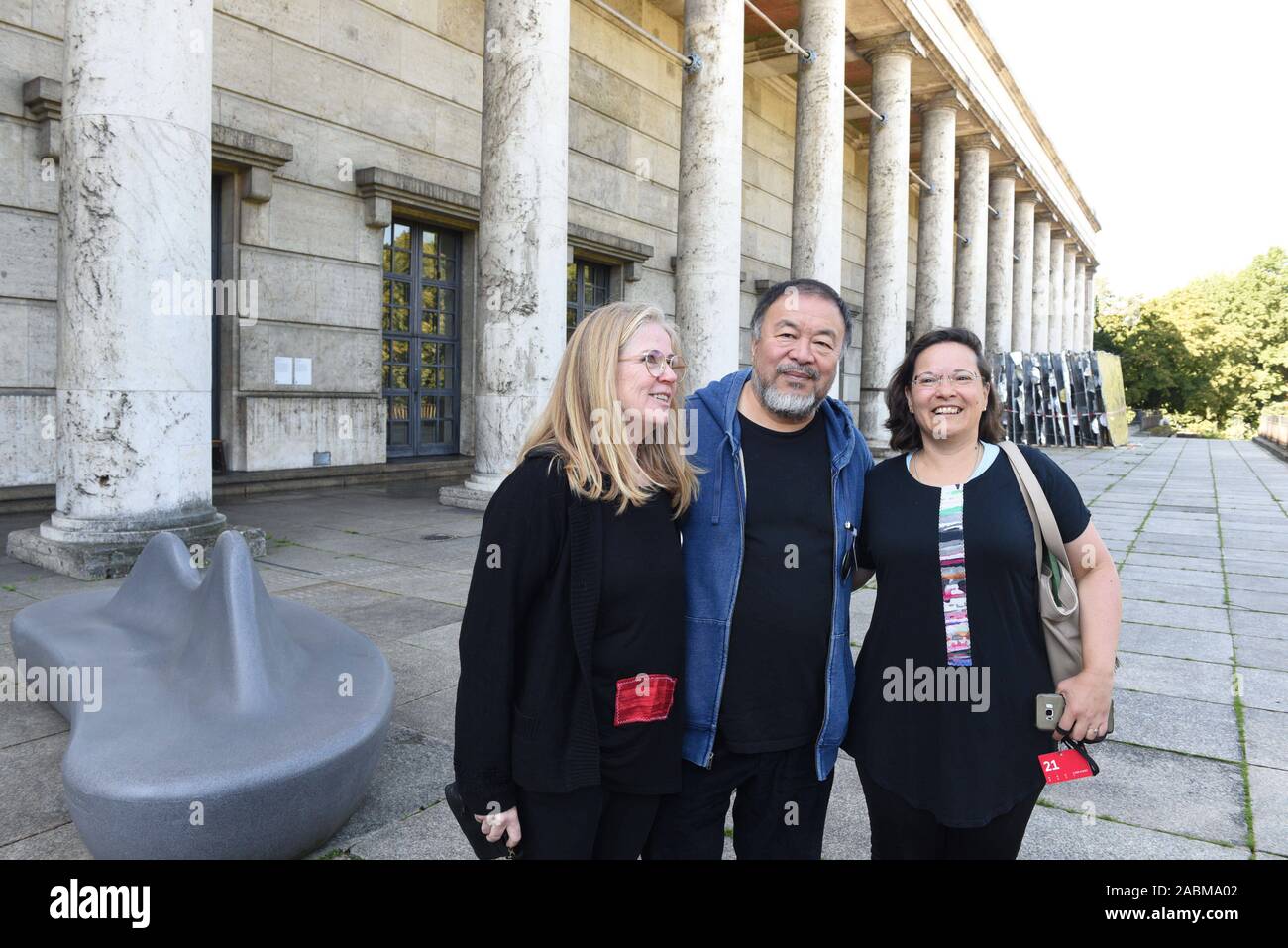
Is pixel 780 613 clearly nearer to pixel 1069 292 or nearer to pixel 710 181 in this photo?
pixel 710 181

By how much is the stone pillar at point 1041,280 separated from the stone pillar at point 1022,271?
2549mm

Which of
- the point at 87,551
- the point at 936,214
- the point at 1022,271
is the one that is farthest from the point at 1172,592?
the point at 1022,271

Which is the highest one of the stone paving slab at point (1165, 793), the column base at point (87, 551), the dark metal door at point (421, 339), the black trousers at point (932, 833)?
the dark metal door at point (421, 339)

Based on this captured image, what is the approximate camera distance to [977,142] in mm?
28906

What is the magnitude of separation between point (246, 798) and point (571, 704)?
1.27m

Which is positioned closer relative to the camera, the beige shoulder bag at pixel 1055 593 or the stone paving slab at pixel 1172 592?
the beige shoulder bag at pixel 1055 593

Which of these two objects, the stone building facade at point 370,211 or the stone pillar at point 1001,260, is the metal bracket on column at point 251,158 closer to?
the stone building facade at point 370,211

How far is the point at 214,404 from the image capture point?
1218 cm

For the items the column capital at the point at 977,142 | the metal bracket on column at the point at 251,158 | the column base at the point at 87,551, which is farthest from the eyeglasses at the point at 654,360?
the column capital at the point at 977,142

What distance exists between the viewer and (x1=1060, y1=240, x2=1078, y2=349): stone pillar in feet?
153

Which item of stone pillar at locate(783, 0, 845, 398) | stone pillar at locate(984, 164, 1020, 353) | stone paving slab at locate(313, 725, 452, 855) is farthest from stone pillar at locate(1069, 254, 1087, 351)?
stone paving slab at locate(313, 725, 452, 855)

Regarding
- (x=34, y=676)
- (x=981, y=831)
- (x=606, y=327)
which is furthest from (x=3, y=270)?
(x=981, y=831)

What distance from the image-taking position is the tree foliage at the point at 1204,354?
60438 mm
